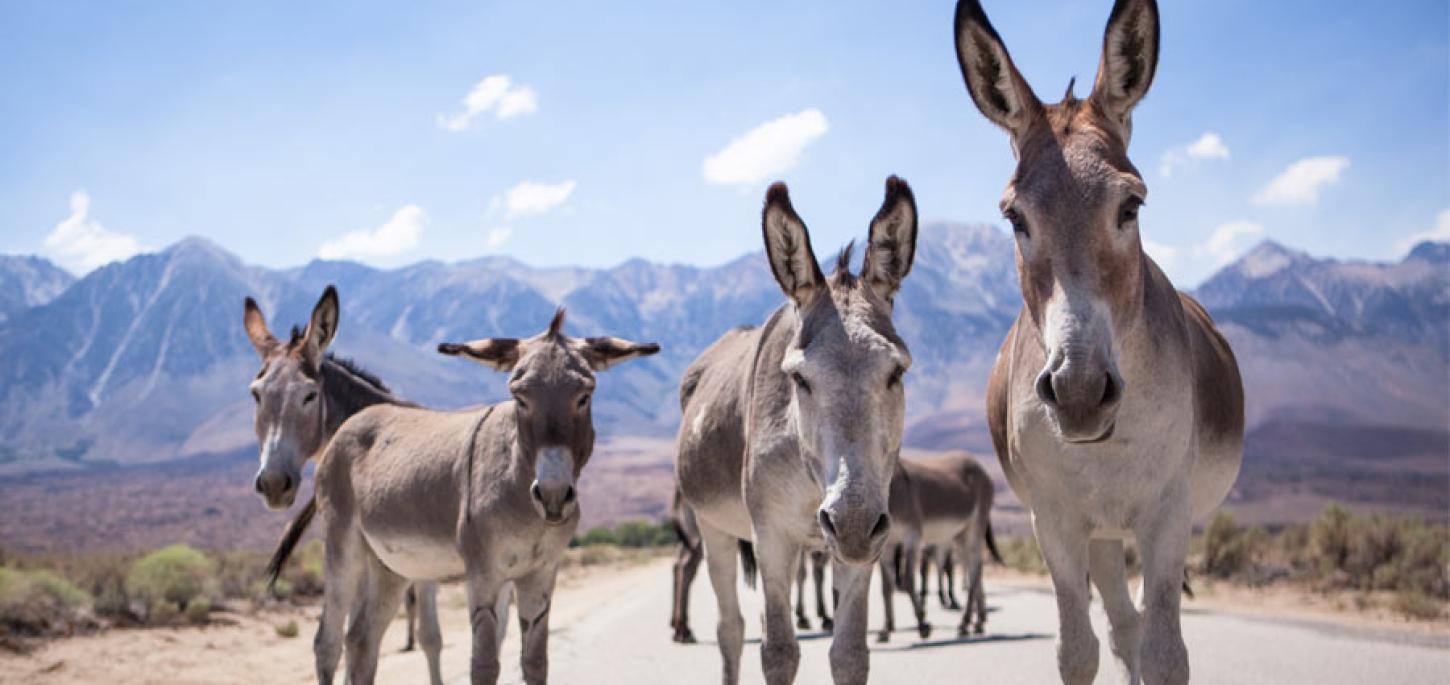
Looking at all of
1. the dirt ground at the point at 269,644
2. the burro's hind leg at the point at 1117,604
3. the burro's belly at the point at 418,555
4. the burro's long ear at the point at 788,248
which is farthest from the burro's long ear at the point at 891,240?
the dirt ground at the point at 269,644

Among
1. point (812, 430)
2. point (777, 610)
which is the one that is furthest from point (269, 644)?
point (812, 430)

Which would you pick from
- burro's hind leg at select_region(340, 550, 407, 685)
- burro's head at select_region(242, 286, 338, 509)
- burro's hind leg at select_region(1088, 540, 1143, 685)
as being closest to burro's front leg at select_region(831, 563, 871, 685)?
burro's hind leg at select_region(1088, 540, 1143, 685)

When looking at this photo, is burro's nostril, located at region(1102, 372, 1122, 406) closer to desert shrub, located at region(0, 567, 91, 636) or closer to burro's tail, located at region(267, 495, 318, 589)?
burro's tail, located at region(267, 495, 318, 589)

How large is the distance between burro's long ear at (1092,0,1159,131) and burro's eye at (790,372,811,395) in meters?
1.82

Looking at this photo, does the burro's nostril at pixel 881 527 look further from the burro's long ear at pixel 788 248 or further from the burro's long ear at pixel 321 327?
the burro's long ear at pixel 321 327

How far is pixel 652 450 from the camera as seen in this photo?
19925cm

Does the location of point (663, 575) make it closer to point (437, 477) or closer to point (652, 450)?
point (437, 477)

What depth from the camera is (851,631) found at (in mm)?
4664

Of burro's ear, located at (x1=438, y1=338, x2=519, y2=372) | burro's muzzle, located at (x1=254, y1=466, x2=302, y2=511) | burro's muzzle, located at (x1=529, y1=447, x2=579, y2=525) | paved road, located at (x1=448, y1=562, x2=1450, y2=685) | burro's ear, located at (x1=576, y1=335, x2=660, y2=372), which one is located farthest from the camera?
paved road, located at (x1=448, y1=562, x2=1450, y2=685)

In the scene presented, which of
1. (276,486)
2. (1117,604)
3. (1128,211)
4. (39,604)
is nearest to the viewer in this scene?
(1128,211)

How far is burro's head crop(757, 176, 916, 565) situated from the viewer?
12.9 feet

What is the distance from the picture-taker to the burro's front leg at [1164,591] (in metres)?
4.04

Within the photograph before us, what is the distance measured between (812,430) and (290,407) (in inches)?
247

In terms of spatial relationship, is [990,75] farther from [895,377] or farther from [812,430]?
[812,430]
